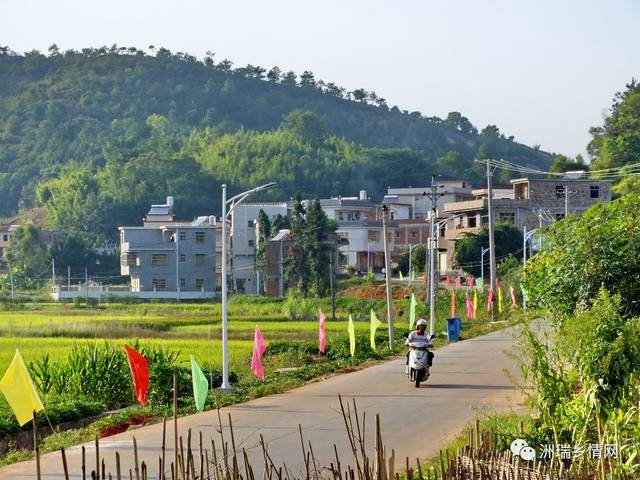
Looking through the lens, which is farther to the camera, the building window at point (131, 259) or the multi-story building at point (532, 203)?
the building window at point (131, 259)

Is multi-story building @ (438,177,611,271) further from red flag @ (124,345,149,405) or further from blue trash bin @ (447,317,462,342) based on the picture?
red flag @ (124,345,149,405)

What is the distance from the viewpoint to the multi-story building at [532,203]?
77.6 metres

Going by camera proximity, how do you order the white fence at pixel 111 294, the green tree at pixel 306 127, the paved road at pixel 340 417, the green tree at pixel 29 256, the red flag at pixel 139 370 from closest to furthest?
the paved road at pixel 340 417 → the red flag at pixel 139 370 → the white fence at pixel 111 294 → the green tree at pixel 29 256 → the green tree at pixel 306 127

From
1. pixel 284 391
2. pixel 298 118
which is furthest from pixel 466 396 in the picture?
pixel 298 118

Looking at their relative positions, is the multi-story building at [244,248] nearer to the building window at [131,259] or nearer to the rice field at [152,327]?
the building window at [131,259]

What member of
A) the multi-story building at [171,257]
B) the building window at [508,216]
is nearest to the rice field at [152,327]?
the multi-story building at [171,257]

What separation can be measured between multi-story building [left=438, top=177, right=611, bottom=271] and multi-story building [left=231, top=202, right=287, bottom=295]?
14815mm

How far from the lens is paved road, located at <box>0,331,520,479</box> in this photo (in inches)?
566

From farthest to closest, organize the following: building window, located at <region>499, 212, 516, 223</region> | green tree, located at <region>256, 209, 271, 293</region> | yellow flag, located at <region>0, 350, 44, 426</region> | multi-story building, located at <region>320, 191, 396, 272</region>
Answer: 1. multi-story building, located at <region>320, 191, 396, 272</region>
2. green tree, located at <region>256, 209, 271, 293</region>
3. building window, located at <region>499, 212, 516, 223</region>
4. yellow flag, located at <region>0, 350, 44, 426</region>

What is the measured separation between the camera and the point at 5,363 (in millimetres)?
30297

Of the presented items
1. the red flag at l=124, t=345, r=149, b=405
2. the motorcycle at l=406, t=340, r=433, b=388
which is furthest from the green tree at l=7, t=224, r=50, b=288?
the red flag at l=124, t=345, r=149, b=405

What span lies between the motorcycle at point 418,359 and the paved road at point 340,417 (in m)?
0.24

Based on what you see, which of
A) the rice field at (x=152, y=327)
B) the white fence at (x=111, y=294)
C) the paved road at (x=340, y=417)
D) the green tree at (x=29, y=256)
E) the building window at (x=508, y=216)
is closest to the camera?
the paved road at (x=340, y=417)

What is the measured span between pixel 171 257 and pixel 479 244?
20370mm
